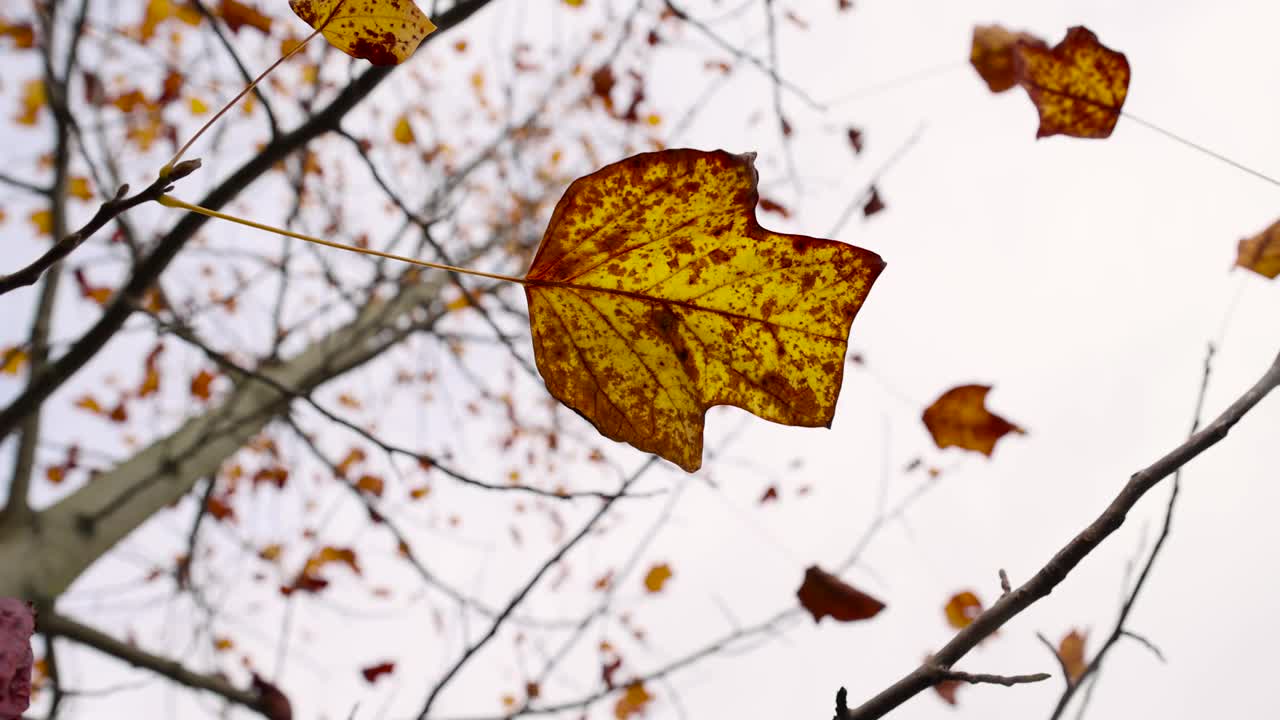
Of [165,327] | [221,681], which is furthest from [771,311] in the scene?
[221,681]

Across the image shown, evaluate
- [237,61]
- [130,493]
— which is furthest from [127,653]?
[237,61]

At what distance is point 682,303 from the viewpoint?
1.61ft

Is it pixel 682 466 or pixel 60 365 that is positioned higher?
pixel 60 365

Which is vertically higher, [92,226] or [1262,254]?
[1262,254]

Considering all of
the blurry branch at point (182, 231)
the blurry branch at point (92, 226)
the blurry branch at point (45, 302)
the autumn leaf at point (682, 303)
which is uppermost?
the blurry branch at point (45, 302)

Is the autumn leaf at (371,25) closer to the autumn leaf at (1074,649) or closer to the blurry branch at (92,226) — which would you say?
the blurry branch at (92,226)

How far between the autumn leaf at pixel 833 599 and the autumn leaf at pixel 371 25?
70 centimetres

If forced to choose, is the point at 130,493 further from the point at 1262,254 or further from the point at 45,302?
the point at 1262,254

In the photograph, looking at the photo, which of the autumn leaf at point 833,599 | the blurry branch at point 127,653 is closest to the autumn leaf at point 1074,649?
the autumn leaf at point 833,599

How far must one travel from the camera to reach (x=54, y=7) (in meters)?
1.69

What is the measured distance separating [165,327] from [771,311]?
0.97m

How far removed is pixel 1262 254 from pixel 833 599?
63cm

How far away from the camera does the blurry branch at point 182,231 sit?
926mm

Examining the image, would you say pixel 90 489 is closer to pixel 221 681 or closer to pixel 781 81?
pixel 221 681
